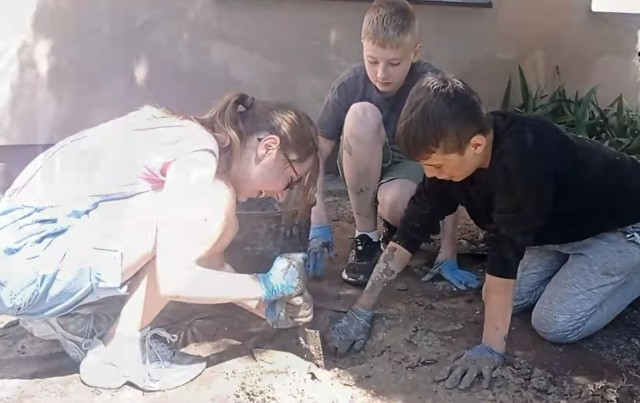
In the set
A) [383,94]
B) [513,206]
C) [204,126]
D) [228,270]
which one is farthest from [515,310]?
[204,126]

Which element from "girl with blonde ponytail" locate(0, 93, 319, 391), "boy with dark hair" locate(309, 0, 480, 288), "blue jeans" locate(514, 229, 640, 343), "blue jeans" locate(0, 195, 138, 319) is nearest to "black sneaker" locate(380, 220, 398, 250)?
"boy with dark hair" locate(309, 0, 480, 288)

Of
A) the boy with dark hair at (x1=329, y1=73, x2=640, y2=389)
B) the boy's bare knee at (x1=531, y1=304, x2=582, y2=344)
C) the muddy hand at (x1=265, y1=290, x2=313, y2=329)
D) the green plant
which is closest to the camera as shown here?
the boy with dark hair at (x1=329, y1=73, x2=640, y2=389)

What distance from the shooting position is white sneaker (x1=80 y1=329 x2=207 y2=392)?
1797 mm

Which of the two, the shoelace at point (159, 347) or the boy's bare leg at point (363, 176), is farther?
the boy's bare leg at point (363, 176)

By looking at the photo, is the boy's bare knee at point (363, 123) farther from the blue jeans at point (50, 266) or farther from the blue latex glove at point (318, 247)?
the blue jeans at point (50, 266)

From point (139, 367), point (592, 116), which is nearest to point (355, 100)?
point (139, 367)

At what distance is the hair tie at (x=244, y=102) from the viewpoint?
1.97m

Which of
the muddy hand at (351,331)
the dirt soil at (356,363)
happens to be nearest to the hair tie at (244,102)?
the dirt soil at (356,363)

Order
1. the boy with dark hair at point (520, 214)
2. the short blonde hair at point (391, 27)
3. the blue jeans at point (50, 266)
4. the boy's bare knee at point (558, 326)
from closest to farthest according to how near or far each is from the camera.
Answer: the blue jeans at point (50, 266) < the boy with dark hair at point (520, 214) < the boy's bare knee at point (558, 326) < the short blonde hair at point (391, 27)

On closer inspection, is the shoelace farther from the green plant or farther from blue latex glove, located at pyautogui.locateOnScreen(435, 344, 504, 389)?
the green plant

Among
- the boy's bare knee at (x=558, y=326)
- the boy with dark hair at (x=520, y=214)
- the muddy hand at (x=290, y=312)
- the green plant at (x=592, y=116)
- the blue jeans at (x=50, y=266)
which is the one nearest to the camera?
the blue jeans at (x=50, y=266)

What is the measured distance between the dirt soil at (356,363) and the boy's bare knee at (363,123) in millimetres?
454

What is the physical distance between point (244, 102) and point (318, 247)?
1.97 ft

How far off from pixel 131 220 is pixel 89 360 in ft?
1.08
